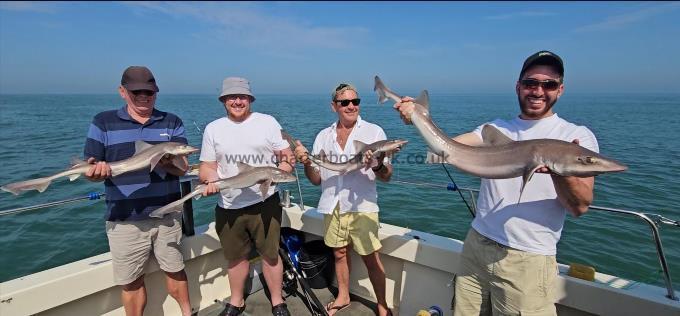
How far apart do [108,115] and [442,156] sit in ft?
10.3

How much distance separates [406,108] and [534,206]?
1251 millimetres

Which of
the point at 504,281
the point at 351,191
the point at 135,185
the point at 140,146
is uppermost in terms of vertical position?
the point at 140,146

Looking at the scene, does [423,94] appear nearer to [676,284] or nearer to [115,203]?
[115,203]

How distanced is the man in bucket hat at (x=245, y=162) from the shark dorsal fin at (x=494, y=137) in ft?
7.13

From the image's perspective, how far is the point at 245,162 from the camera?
405cm

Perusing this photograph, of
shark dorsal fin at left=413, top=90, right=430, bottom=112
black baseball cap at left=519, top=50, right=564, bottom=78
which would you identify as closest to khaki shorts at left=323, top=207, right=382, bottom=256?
shark dorsal fin at left=413, top=90, right=430, bottom=112

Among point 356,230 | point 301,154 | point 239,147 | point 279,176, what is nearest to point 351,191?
point 356,230

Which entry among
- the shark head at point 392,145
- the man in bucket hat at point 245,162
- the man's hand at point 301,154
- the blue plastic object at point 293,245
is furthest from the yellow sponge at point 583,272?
the blue plastic object at point 293,245

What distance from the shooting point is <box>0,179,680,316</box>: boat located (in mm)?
3078

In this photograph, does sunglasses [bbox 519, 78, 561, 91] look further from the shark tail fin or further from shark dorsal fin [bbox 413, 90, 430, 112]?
the shark tail fin

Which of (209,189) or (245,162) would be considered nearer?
(209,189)

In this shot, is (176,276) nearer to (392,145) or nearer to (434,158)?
(392,145)

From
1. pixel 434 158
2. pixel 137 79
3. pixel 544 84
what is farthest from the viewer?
pixel 137 79

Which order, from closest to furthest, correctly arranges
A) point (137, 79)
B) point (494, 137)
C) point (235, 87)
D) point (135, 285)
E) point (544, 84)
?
point (544, 84) < point (494, 137) < point (137, 79) < point (135, 285) < point (235, 87)
